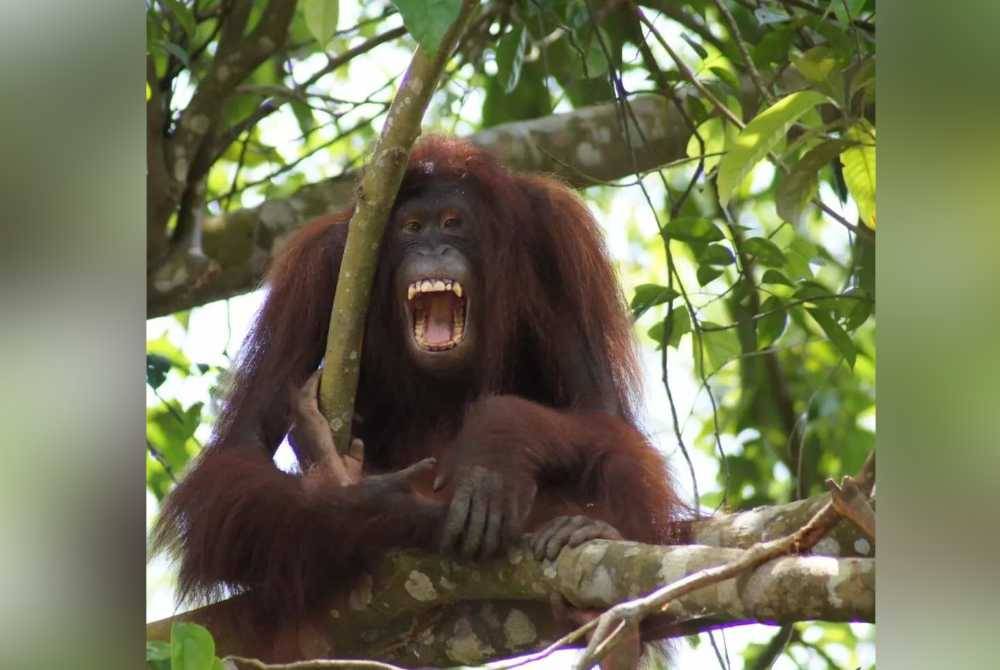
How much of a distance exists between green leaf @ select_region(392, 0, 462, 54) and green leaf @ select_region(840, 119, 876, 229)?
772 millimetres

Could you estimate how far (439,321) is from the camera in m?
2.33

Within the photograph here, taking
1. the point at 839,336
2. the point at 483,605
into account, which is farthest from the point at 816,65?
the point at 483,605

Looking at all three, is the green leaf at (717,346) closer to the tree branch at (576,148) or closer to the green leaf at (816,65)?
the tree branch at (576,148)

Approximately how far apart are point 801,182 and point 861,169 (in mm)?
102

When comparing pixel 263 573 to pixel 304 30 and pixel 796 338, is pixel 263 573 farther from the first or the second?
pixel 796 338

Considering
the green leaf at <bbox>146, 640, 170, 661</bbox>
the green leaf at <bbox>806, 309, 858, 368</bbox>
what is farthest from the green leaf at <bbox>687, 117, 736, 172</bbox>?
the green leaf at <bbox>146, 640, 170, 661</bbox>

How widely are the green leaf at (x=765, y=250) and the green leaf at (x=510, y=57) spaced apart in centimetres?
60

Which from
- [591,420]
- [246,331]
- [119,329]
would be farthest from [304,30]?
[119,329]

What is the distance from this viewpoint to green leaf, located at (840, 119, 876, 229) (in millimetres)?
2025

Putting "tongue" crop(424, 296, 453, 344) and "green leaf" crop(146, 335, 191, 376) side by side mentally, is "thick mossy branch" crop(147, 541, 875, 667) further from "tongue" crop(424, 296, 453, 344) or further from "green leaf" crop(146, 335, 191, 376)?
"green leaf" crop(146, 335, 191, 376)

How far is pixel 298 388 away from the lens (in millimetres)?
2270

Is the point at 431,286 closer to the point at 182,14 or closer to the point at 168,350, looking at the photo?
the point at 182,14

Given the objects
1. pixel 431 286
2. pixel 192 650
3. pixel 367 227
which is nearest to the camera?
pixel 192 650

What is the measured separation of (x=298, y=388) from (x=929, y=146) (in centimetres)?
139
